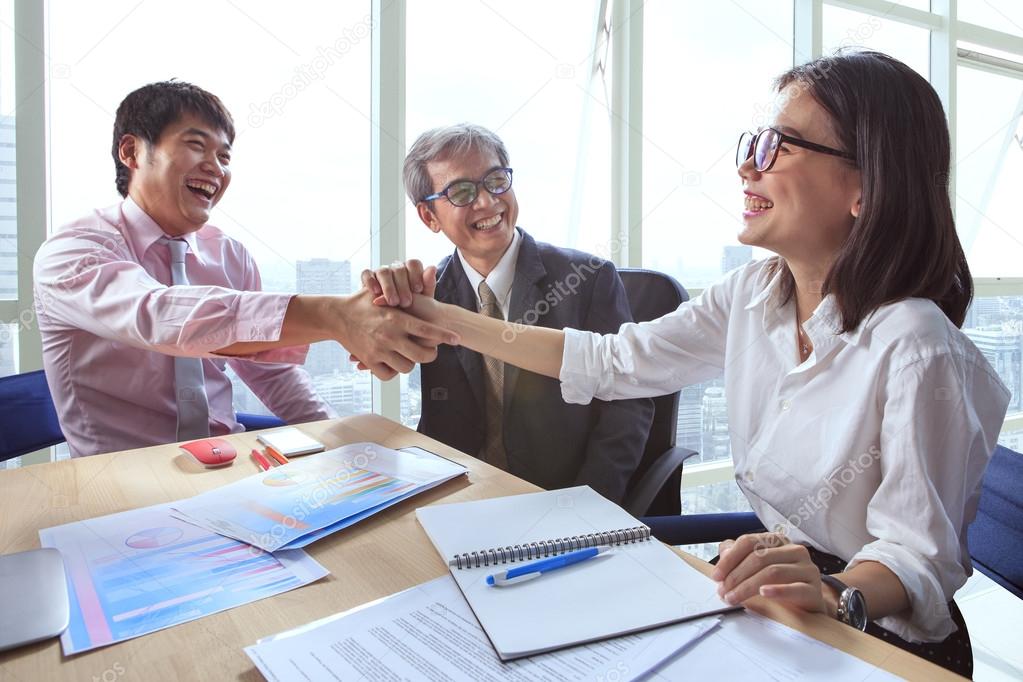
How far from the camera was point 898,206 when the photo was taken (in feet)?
3.44

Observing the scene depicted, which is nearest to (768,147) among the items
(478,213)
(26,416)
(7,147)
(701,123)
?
(478,213)

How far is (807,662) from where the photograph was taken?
1.84 feet

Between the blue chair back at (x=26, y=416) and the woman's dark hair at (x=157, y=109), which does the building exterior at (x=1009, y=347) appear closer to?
the woman's dark hair at (x=157, y=109)

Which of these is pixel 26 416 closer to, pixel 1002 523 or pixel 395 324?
pixel 395 324

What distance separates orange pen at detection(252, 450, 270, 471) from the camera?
1.13 m

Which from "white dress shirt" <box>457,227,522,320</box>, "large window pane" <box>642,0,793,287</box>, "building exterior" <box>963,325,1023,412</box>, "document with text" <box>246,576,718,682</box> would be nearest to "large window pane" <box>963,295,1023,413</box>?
"building exterior" <box>963,325,1023,412</box>

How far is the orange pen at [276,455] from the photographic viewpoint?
115 cm

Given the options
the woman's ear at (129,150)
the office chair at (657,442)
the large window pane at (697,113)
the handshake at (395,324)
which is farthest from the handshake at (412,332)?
the large window pane at (697,113)

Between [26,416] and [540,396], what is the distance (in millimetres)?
1201

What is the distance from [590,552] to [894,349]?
0.56 m

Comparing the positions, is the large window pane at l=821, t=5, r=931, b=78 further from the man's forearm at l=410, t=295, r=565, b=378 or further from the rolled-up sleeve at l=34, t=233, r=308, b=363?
the rolled-up sleeve at l=34, t=233, r=308, b=363

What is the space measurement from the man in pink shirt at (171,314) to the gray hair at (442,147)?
1.68 ft

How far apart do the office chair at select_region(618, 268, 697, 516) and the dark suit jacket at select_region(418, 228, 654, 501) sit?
5cm

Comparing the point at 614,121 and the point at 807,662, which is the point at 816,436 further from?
the point at 614,121
